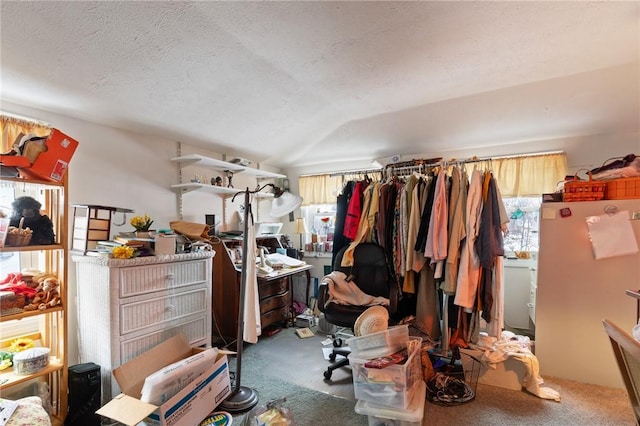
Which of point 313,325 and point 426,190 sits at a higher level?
point 426,190

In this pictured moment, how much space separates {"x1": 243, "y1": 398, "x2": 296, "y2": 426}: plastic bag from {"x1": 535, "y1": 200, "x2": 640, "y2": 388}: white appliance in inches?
81.3

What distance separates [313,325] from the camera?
11.5 ft

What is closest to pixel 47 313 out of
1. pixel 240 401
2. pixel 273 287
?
pixel 240 401

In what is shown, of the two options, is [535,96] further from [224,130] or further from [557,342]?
[224,130]

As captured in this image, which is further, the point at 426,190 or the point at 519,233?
the point at 519,233

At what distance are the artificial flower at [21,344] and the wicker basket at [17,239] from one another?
0.68 m

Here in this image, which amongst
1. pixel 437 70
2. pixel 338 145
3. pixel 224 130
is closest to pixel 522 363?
pixel 437 70

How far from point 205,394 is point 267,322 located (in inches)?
53.1

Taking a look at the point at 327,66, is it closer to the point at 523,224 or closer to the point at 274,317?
the point at 274,317

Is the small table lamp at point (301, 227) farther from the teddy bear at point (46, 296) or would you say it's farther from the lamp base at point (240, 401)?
the teddy bear at point (46, 296)

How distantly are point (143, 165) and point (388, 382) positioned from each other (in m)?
2.64

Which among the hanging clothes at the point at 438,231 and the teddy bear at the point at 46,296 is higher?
the hanging clothes at the point at 438,231

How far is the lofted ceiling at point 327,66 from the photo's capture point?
1680 millimetres

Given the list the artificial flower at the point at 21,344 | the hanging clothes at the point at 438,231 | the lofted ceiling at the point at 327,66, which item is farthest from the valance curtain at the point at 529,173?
the artificial flower at the point at 21,344
